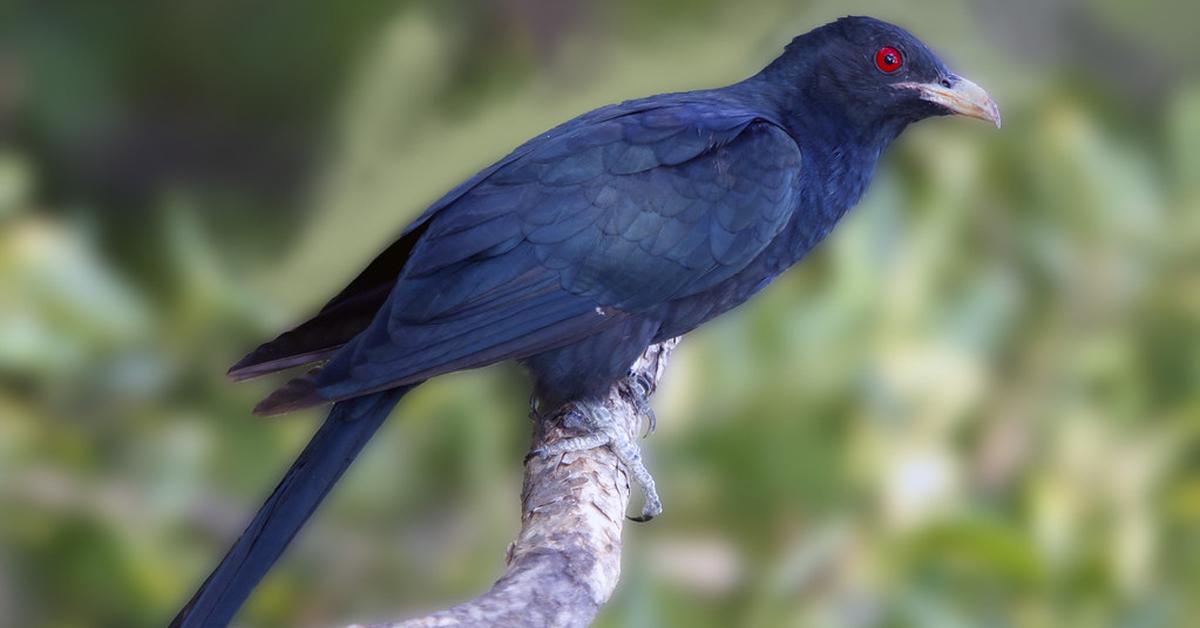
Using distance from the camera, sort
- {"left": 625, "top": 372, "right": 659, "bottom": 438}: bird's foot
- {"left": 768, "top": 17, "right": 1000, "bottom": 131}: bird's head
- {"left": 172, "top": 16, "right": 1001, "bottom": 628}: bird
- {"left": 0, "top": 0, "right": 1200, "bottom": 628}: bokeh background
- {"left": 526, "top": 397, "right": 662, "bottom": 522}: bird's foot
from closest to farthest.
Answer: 1. {"left": 172, "top": 16, "right": 1001, "bottom": 628}: bird
2. {"left": 526, "top": 397, "right": 662, "bottom": 522}: bird's foot
3. {"left": 768, "top": 17, "right": 1000, "bottom": 131}: bird's head
4. {"left": 625, "top": 372, "right": 659, "bottom": 438}: bird's foot
5. {"left": 0, "top": 0, "right": 1200, "bottom": 628}: bokeh background

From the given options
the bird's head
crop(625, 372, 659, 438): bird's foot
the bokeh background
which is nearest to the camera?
the bird's head

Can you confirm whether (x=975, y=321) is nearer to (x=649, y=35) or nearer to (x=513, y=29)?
(x=649, y=35)

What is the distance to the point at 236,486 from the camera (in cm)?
253

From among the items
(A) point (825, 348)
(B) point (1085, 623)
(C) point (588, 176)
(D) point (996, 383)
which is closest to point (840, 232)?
(A) point (825, 348)

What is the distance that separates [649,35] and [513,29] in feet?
0.90

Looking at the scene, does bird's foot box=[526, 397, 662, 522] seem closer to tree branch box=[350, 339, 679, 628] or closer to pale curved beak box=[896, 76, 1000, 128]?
tree branch box=[350, 339, 679, 628]

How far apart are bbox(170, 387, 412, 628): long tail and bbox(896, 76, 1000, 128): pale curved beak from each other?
80 centimetres

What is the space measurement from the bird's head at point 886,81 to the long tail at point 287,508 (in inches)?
28.6

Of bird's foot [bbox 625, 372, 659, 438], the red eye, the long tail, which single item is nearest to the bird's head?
the red eye

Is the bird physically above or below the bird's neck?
below

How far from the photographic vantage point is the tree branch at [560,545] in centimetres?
133

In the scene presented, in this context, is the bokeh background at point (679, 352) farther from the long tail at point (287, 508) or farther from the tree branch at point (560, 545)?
the long tail at point (287, 508)

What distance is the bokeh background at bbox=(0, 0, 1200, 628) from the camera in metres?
2.50

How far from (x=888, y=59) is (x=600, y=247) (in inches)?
19.6
